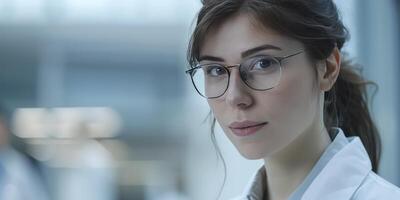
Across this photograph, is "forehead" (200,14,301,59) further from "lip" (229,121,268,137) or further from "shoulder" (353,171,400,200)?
"shoulder" (353,171,400,200)

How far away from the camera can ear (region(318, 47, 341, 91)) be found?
1.17 m

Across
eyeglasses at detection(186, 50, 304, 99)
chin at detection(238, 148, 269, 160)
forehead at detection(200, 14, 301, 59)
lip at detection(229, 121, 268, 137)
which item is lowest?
chin at detection(238, 148, 269, 160)

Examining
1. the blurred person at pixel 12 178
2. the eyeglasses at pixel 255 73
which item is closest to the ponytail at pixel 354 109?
the eyeglasses at pixel 255 73

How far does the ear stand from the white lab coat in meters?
0.11

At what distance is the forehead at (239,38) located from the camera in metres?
1.10

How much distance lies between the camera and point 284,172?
3.99 feet

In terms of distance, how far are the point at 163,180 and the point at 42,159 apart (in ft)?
3.03

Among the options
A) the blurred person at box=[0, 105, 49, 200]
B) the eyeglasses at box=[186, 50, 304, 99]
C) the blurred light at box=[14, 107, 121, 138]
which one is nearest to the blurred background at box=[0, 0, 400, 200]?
the blurred light at box=[14, 107, 121, 138]

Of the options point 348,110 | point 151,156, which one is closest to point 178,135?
point 151,156

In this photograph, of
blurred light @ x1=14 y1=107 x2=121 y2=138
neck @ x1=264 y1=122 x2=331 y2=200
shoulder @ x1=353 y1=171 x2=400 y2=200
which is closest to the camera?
shoulder @ x1=353 y1=171 x2=400 y2=200

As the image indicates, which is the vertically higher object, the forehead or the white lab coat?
the forehead

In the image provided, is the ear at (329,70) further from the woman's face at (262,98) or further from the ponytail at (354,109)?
the ponytail at (354,109)

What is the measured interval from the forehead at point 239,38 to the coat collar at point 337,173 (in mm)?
218

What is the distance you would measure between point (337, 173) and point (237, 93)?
239 mm
